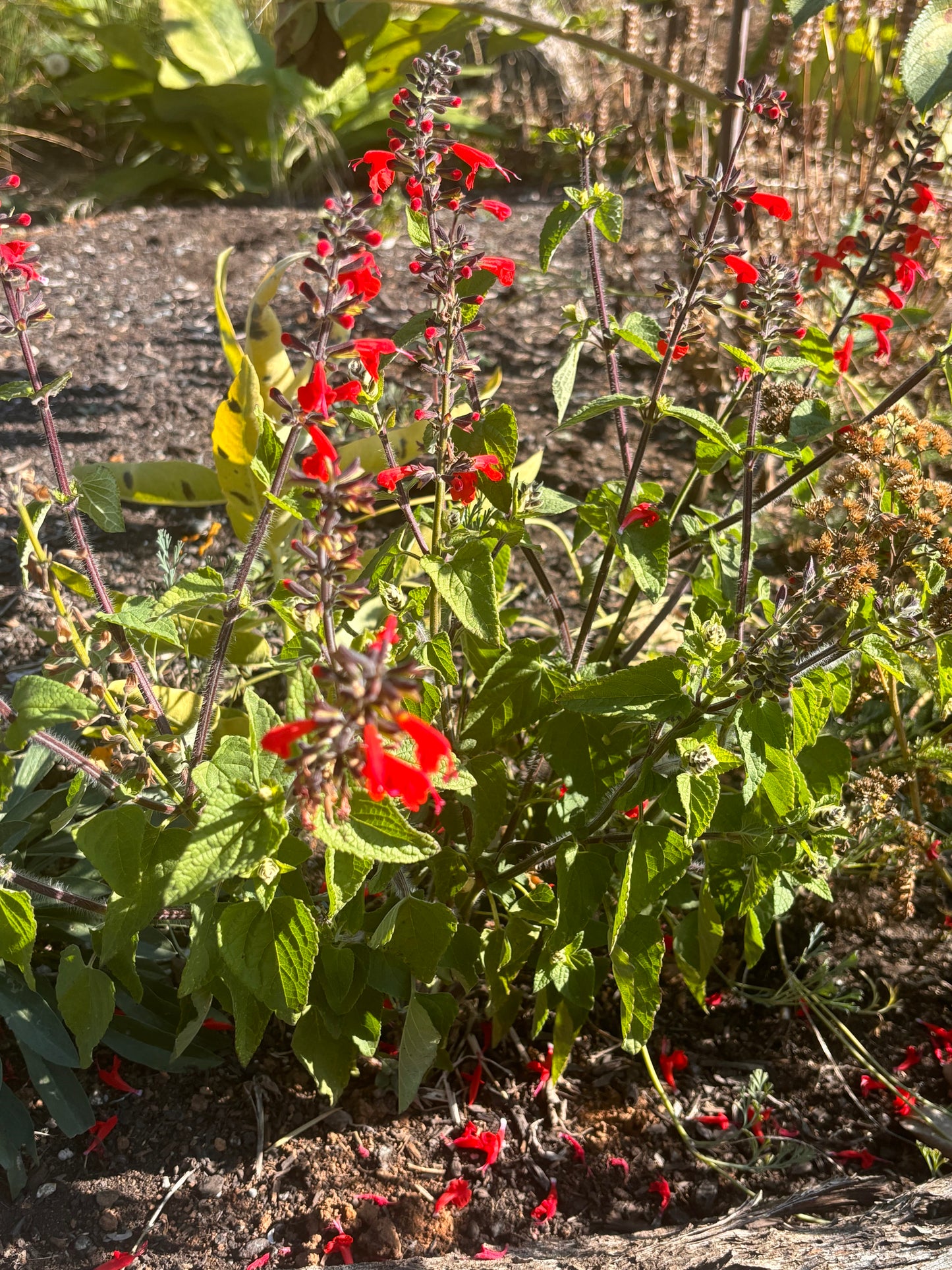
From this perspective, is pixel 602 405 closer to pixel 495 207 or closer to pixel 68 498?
pixel 495 207

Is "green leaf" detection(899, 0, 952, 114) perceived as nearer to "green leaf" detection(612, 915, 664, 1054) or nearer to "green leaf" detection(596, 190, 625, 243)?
"green leaf" detection(596, 190, 625, 243)

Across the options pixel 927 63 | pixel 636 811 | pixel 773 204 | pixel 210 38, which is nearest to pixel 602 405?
pixel 773 204

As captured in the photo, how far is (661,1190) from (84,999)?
0.95 m

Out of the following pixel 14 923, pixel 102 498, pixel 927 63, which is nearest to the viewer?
pixel 927 63

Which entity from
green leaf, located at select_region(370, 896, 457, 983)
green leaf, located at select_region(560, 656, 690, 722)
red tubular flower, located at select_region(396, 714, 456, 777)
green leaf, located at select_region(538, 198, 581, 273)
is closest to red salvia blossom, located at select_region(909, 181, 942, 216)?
green leaf, located at select_region(538, 198, 581, 273)

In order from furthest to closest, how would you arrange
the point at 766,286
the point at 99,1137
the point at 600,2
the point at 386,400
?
the point at 600,2
the point at 386,400
the point at 99,1137
the point at 766,286

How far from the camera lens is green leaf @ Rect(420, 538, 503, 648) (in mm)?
1253

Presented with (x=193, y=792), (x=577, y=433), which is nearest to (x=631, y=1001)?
(x=193, y=792)

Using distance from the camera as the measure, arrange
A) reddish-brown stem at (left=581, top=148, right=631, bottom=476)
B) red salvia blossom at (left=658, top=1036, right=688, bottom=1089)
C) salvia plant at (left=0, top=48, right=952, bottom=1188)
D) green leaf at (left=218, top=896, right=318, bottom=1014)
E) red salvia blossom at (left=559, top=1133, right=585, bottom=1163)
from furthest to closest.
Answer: red salvia blossom at (left=658, top=1036, right=688, bottom=1089) → red salvia blossom at (left=559, top=1133, right=585, bottom=1163) → reddish-brown stem at (left=581, top=148, right=631, bottom=476) → green leaf at (left=218, top=896, right=318, bottom=1014) → salvia plant at (left=0, top=48, right=952, bottom=1188)

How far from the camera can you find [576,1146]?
5.53 feet

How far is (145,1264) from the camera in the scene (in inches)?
57.5

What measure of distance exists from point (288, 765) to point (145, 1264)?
99 centimetres

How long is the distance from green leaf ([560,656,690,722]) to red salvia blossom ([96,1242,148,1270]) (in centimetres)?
101

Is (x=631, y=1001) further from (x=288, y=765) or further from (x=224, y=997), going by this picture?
(x=288, y=765)
